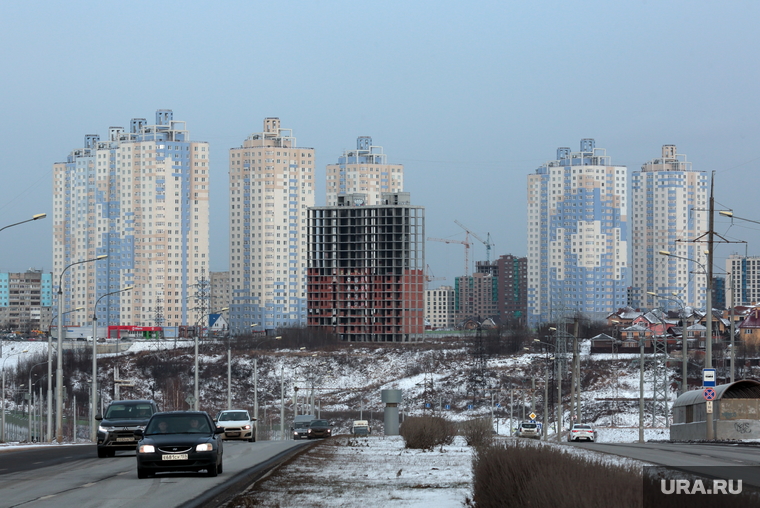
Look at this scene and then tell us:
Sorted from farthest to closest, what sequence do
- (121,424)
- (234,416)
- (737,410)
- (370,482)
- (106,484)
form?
(234,416)
(737,410)
(121,424)
(106,484)
(370,482)

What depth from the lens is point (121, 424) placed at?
31.4 meters

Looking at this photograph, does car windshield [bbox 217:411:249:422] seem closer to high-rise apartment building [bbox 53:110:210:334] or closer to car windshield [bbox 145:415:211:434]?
car windshield [bbox 145:415:211:434]

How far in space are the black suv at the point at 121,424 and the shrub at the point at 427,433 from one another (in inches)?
361

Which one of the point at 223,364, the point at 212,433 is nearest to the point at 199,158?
the point at 223,364

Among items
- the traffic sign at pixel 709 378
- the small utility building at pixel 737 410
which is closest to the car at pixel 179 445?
the traffic sign at pixel 709 378

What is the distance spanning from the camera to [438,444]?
1438 inches

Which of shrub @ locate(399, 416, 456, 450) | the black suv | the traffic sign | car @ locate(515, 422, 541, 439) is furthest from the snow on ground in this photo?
car @ locate(515, 422, 541, 439)

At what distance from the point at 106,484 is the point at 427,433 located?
1678 cm

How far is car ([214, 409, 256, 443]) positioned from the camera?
45.5 metres

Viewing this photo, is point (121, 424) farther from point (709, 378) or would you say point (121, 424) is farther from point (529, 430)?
point (529, 430)

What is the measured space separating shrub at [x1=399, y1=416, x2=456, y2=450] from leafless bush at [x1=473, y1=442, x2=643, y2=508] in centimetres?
1983

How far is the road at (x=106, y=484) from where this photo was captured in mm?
16609

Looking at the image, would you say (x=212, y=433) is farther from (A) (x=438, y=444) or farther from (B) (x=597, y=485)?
(A) (x=438, y=444)

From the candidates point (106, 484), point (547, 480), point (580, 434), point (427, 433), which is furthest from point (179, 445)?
point (580, 434)
